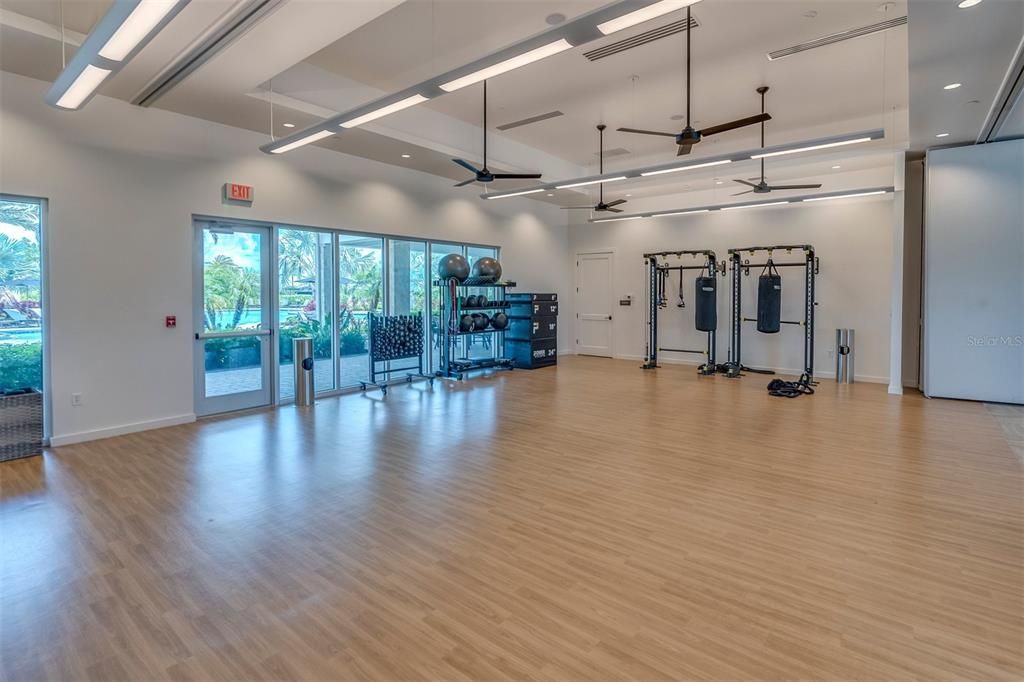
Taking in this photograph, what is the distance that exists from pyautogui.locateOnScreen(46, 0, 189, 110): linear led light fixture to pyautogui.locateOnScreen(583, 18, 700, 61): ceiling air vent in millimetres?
3795

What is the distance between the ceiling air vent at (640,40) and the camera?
15.5 feet

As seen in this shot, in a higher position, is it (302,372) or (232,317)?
(232,317)

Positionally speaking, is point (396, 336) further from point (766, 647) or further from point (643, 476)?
point (766, 647)

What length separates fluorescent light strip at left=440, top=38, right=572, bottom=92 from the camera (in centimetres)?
314

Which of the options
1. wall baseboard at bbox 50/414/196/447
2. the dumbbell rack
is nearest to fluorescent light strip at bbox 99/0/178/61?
wall baseboard at bbox 50/414/196/447

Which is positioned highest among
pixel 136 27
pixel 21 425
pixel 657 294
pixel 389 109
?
pixel 389 109

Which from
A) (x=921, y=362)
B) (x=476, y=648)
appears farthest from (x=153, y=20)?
(x=921, y=362)

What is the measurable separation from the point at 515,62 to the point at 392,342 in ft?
17.2

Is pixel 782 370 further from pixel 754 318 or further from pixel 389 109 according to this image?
pixel 389 109

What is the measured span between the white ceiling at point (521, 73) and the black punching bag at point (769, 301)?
1.90 metres

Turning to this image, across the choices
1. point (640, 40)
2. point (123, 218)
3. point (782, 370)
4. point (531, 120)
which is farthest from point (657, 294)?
point (123, 218)

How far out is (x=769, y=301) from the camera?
345 inches

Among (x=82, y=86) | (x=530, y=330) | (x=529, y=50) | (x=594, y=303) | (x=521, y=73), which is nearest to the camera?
(x=529, y=50)

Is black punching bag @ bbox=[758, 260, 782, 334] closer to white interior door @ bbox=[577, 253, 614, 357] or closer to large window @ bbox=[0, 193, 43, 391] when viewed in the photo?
white interior door @ bbox=[577, 253, 614, 357]
